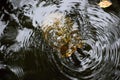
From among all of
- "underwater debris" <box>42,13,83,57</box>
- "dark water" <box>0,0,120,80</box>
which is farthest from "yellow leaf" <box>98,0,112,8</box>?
"underwater debris" <box>42,13,83,57</box>

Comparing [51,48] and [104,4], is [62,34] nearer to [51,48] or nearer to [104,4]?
[51,48]

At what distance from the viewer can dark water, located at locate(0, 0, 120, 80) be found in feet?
10.1

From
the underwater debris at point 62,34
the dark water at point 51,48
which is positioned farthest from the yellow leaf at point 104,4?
the underwater debris at point 62,34

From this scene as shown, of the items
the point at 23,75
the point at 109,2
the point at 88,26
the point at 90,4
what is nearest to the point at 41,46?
the point at 23,75

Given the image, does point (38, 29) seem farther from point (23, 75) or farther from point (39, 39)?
point (23, 75)

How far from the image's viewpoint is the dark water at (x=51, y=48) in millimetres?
3076

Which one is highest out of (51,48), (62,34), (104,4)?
(104,4)

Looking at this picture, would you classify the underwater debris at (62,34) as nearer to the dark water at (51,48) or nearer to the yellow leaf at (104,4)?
the dark water at (51,48)

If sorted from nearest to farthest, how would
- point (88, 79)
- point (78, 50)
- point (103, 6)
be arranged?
point (88, 79)
point (78, 50)
point (103, 6)

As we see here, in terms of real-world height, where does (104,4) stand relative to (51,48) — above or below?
above

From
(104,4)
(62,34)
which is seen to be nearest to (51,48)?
(62,34)

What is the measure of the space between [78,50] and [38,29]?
0.64 meters

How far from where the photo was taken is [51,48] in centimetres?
329

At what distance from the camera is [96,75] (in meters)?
3.02
